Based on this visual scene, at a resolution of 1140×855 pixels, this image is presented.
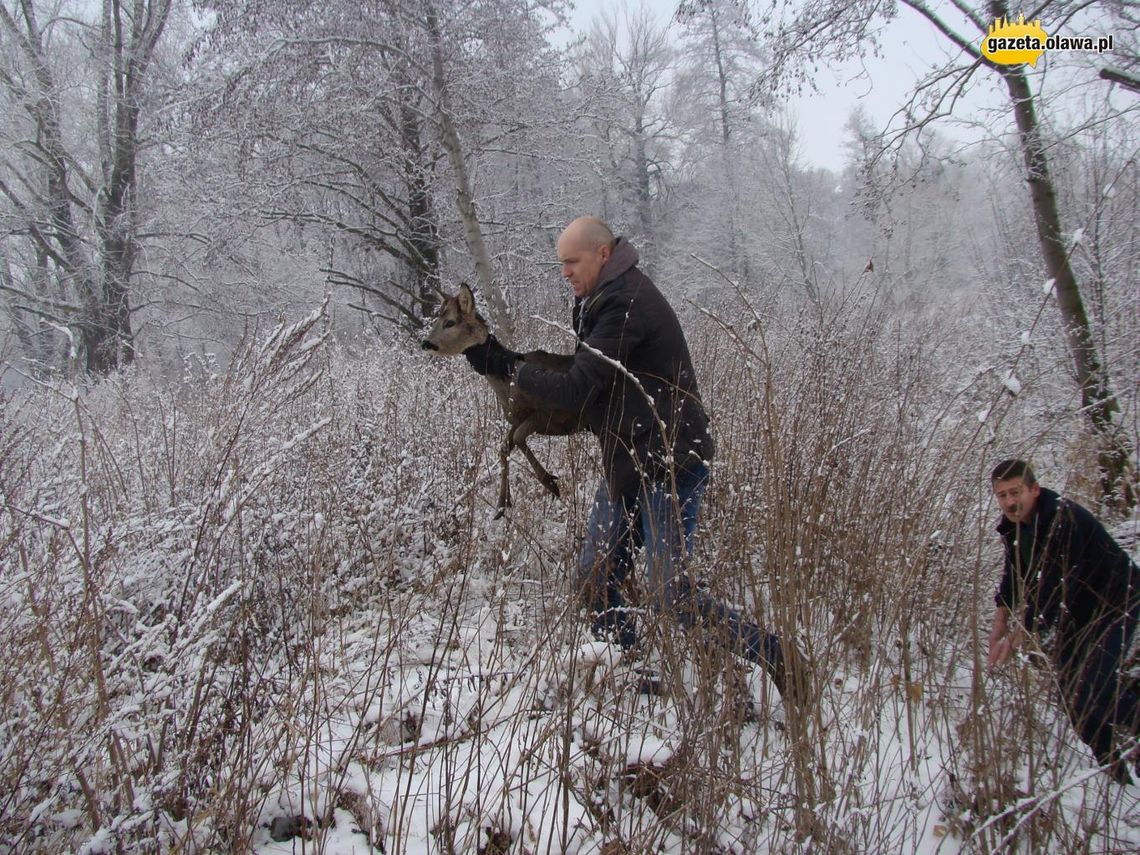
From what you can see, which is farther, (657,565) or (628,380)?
(628,380)

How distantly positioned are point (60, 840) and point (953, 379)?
7.36 metres

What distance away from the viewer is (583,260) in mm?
2340

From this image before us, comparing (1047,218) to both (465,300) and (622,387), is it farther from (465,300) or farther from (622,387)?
(465,300)

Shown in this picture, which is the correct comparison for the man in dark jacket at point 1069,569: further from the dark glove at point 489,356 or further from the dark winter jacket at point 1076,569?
the dark glove at point 489,356

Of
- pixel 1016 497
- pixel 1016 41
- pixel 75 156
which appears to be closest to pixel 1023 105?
pixel 1016 41

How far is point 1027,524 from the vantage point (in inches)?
94.3

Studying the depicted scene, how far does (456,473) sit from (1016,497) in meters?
2.65

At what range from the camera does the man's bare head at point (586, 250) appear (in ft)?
7.64

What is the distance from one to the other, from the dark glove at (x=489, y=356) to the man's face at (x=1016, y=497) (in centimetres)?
179

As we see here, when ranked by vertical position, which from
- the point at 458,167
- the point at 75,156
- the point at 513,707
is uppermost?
the point at 75,156

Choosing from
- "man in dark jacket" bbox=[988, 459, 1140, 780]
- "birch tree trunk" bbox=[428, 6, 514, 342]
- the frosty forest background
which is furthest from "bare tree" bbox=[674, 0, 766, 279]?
"man in dark jacket" bbox=[988, 459, 1140, 780]

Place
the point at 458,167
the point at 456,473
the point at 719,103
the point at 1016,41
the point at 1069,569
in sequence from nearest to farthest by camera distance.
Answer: the point at 1069,569, the point at 456,473, the point at 1016,41, the point at 458,167, the point at 719,103

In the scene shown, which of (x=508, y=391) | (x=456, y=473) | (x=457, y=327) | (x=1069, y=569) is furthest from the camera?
(x=456, y=473)

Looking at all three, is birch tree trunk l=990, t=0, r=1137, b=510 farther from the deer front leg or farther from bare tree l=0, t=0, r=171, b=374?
bare tree l=0, t=0, r=171, b=374
